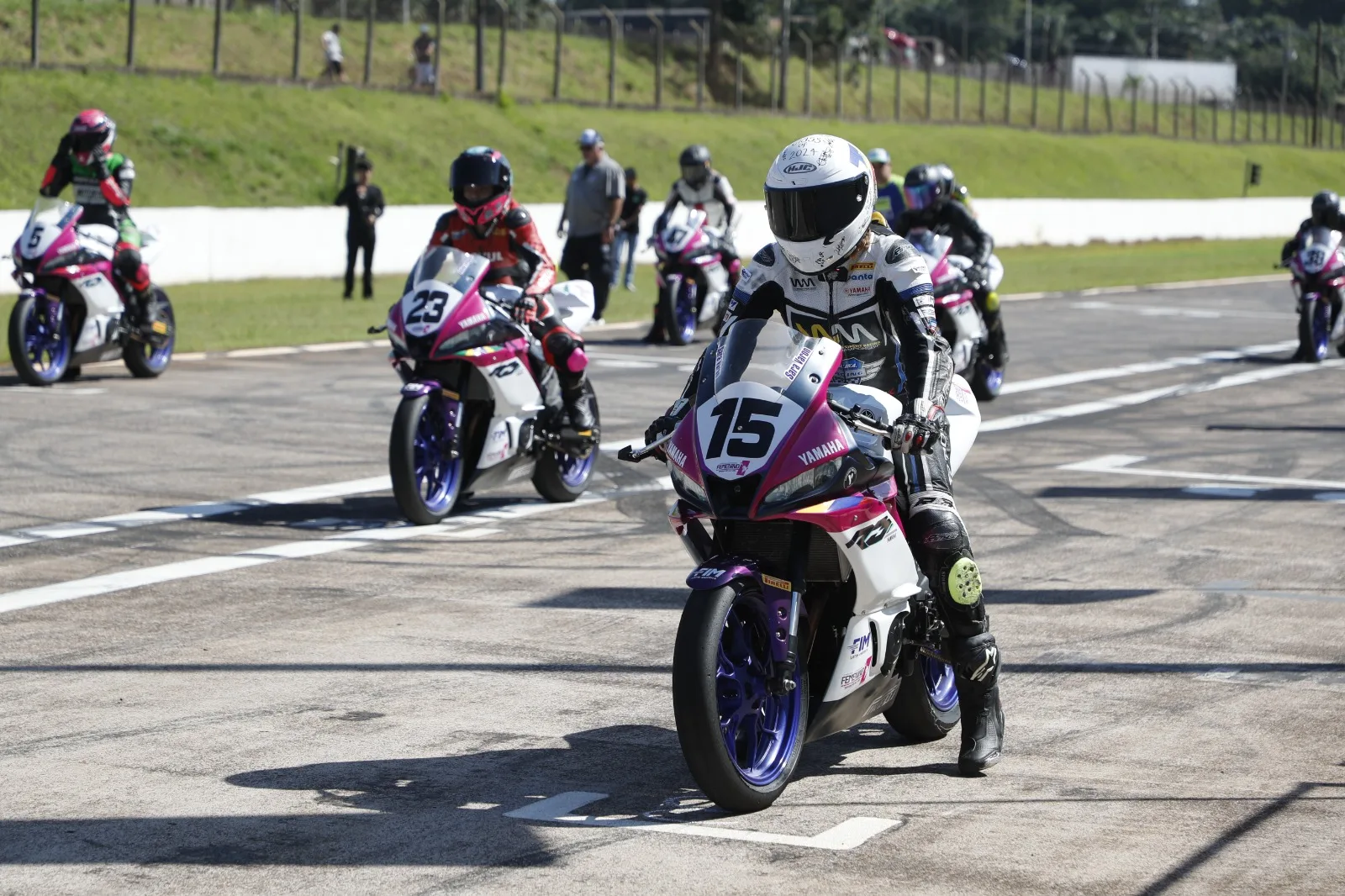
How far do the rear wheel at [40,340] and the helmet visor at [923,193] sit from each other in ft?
24.1

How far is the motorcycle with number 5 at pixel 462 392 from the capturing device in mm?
10836

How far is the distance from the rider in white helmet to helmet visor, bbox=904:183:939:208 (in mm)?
10507

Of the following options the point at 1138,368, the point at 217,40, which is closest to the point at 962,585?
the point at 1138,368

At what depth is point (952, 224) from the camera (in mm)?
17031

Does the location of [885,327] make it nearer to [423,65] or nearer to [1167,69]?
[423,65]

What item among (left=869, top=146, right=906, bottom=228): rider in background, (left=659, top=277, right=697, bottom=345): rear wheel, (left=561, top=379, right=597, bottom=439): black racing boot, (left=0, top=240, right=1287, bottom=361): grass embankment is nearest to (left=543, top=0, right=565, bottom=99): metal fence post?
(left=0, top=240, right=1287, bottom=361): grass embankment

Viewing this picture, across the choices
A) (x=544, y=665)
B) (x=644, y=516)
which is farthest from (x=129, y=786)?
(x=644, y=516)

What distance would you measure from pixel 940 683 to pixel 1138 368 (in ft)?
49.7

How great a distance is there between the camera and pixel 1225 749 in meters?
6.41

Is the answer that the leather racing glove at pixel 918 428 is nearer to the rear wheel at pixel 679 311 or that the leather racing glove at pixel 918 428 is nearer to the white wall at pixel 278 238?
the rear wheel at pixel 679 311

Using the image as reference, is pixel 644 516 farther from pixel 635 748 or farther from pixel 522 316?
pixel 635 748

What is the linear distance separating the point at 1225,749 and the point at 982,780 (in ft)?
3.02

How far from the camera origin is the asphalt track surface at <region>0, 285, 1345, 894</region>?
5.22 m

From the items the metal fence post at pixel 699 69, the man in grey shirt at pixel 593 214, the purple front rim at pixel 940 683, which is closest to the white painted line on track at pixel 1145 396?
the man in grey shirt at pixel 593 214
